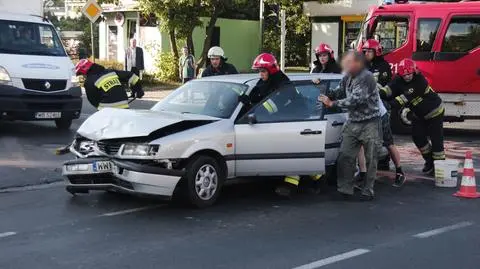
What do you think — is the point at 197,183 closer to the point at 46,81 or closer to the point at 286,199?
the point at 286,199

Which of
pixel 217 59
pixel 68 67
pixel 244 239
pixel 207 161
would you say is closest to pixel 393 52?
pixel 217 59

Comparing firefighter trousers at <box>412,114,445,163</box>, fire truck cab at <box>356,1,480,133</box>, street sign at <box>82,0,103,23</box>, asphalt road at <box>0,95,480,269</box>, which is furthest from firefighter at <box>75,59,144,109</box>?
street sign at <box>82,0,103,23</box>

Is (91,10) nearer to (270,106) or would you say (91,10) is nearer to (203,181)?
(270,106)

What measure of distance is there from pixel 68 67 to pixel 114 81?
4.51 metres

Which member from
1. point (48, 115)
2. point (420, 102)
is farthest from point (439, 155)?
point (48, 115)

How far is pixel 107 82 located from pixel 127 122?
2369 mm

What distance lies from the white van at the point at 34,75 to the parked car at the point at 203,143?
18.2 feet

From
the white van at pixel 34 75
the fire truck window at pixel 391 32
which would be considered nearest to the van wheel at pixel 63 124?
the white van at pixel 34 75

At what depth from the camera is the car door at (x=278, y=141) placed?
7602 mm

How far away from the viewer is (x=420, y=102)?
377 inches

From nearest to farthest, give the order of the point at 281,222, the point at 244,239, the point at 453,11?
1. the point at 244,239
2. the point at 281,222
3. the point at 453,11

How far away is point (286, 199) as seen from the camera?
8.04m

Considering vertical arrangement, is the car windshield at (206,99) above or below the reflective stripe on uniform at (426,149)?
above

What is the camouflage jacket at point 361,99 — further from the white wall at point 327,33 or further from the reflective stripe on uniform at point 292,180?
the white wall at point 327,33
